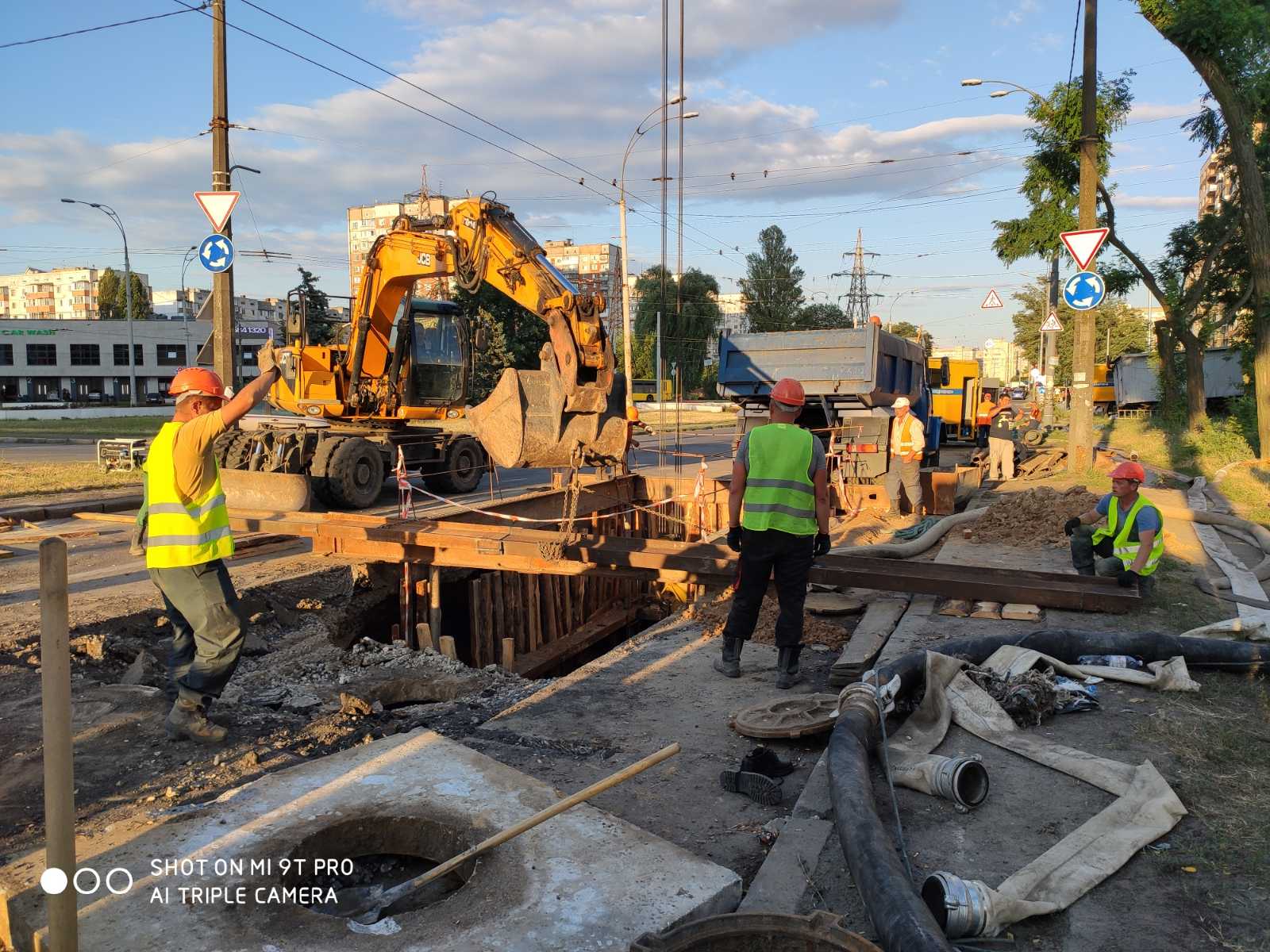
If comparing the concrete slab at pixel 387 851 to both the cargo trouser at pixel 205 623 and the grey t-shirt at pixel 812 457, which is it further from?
the grey t-shirt at pixel 812 457

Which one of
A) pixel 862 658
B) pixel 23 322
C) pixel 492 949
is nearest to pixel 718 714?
pixel 862 658

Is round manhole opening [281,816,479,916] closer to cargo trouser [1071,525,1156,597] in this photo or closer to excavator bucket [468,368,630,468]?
excavator bucket [468,368,630,468]

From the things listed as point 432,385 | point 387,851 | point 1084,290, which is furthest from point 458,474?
point 387,851

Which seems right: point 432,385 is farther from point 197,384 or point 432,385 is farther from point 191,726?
point 191,726

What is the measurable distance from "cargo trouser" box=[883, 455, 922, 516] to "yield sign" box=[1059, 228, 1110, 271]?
13.1 ft

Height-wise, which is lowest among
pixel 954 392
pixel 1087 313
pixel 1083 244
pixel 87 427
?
pixel 87 427

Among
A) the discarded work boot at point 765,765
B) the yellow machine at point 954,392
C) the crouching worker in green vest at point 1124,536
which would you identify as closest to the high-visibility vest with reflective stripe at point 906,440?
the crouching worker in green vest at point 1124,536

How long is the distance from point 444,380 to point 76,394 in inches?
2544

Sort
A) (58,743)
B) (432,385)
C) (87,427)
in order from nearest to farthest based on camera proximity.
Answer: (58,743), (432,385), (87,427)

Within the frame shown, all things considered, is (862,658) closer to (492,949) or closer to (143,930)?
(492,949)

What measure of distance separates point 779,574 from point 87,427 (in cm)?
3167

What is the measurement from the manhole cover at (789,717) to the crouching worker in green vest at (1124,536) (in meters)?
3.00

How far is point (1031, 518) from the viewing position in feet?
31.8

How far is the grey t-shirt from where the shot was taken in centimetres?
554
